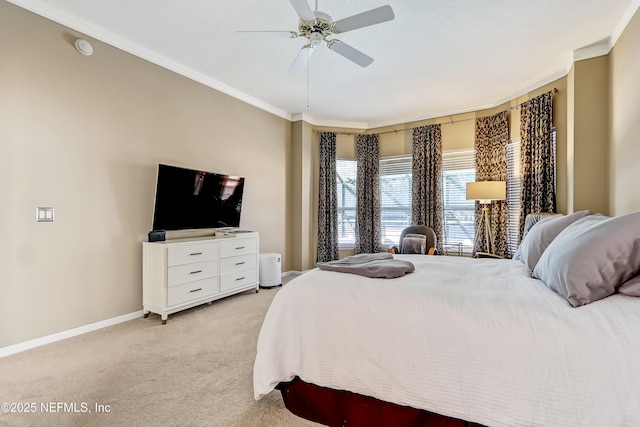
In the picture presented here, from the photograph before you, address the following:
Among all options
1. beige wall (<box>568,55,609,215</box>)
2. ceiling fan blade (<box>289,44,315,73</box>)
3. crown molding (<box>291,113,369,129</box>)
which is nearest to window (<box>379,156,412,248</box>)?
crown molding (<box>291,113,369,129</box>)

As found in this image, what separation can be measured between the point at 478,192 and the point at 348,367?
3426 millimetres

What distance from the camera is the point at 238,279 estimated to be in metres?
3.80

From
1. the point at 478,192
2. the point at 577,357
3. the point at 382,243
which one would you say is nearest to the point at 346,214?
the point at 382,243

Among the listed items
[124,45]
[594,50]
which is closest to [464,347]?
[594,50]

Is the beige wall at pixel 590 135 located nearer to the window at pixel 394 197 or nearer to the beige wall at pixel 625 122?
the beige wall at pixel 625 122

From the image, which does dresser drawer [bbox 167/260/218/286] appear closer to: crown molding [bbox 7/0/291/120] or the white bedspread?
the white bedspread

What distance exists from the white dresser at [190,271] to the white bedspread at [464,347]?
1834 mm

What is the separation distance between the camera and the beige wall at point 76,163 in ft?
7.73

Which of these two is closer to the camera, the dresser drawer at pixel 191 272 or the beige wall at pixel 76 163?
the beige wall at pixel 76 163

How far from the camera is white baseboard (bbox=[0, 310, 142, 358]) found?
2.32 meters

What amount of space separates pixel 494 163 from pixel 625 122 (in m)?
1.79

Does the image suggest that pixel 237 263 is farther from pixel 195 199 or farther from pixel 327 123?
pixel 327 123

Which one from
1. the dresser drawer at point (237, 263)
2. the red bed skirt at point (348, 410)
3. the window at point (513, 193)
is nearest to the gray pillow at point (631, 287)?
the red bed skirt at point (348, 410)

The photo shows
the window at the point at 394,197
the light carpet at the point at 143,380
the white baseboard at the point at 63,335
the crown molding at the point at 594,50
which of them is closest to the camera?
the light carpet at the point at 143,380
